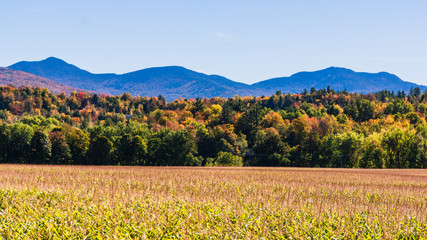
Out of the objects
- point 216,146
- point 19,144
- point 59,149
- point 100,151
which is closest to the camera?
point 59,149

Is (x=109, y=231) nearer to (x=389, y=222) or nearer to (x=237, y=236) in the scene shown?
(x=237, y=236)

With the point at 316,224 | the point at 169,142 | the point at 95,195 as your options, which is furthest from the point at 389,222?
the point at 169,142

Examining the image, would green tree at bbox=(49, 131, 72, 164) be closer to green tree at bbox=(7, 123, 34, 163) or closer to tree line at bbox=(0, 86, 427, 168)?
tree line at bbox=(0, 86, 427, 168)

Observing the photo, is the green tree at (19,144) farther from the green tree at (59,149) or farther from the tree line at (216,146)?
the green tree at (59,149)

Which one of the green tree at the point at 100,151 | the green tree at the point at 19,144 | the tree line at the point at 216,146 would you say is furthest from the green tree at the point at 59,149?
the green tree at the point at 100,151

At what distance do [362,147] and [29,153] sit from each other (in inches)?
3694

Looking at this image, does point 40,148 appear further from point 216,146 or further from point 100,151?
point 216,146

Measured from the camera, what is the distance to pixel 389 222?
15.3 meters

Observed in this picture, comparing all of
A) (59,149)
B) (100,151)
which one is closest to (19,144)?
(59,149)

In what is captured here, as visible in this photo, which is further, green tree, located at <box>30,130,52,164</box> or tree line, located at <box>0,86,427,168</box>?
tree line, located at <box>0,86,427,168</box>

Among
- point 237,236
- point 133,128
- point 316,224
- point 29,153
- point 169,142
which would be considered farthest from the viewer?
point 133,128

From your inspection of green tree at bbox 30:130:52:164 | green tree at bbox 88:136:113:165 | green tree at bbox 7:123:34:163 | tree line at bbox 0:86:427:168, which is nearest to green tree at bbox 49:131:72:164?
tree line at bbox 0:86:427:168

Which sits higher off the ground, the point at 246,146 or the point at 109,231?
the point at 109,231

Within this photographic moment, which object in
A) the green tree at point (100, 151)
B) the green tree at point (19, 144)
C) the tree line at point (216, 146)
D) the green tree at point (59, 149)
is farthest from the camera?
the green tree at point (100, 151)
